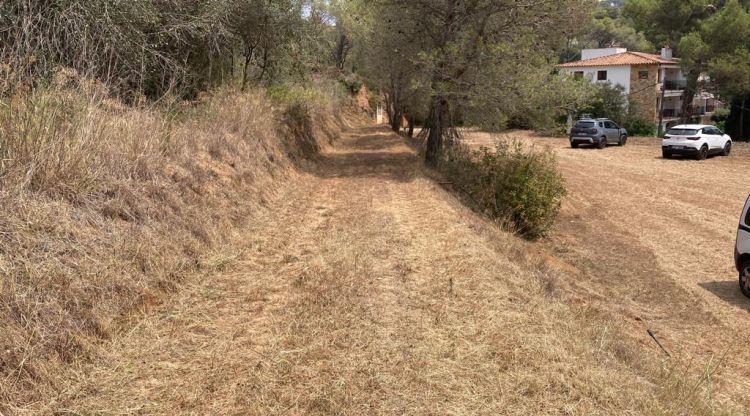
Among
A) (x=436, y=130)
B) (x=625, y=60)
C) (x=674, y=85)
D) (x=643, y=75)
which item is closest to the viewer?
(x=436, y=130)

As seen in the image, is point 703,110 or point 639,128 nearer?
point 639,128

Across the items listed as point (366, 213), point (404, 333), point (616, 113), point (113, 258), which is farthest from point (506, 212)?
point (616, 113)

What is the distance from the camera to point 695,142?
91.3ft

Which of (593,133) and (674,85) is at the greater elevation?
(674,85)

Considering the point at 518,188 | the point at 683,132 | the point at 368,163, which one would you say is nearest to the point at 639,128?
the point at 683,132

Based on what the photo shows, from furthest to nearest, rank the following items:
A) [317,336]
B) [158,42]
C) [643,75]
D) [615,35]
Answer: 1. [615,35]
2. [643,75]
3. [158,42]
4. [317,336]

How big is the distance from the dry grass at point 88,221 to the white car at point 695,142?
85.3 ft

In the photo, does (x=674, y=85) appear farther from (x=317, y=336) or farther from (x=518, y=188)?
(x=317, y=336)

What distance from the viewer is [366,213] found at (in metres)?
9.09

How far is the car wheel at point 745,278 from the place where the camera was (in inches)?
352

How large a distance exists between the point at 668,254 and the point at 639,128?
118ft

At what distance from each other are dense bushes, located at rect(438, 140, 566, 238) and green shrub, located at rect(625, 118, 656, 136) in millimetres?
33825

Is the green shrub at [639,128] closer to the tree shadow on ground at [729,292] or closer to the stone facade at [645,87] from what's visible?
the stone facade at [645,87]

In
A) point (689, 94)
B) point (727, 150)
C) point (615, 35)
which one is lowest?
point (727, 150)
